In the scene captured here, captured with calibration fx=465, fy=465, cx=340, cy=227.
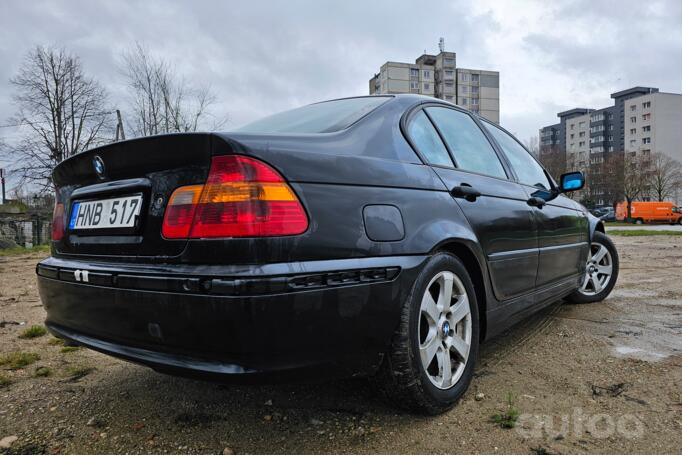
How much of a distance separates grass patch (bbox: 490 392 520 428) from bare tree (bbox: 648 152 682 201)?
54.0m

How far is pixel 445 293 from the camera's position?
2.06m

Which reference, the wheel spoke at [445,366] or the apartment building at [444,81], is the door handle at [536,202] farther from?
the apartment building at [444,81]

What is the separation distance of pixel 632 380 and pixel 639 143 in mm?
92999

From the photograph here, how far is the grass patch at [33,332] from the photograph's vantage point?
11.2ft

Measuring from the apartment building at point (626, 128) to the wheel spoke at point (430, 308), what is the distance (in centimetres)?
6079

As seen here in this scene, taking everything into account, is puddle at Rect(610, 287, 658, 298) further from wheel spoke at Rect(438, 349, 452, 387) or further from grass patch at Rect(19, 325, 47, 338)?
grass patch at Rect(19, 325, 47, 338)

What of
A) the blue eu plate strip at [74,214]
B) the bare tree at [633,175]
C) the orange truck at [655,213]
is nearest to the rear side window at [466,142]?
the blue eu plate strip at [74,214]

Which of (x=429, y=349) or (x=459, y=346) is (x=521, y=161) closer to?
(x=459, y=346)

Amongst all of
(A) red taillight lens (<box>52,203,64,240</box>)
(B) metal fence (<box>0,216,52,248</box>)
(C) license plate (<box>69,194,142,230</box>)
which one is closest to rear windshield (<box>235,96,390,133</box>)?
(C) license plate (<box>69,194,142,230</box>)

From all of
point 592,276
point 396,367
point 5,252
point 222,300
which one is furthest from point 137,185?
point 5,252

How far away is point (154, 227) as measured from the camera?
64.8 inches

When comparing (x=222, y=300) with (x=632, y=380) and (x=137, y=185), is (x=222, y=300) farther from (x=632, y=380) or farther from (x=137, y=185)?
A: (x=632, y=380)

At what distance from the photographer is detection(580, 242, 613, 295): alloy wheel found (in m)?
4.31
